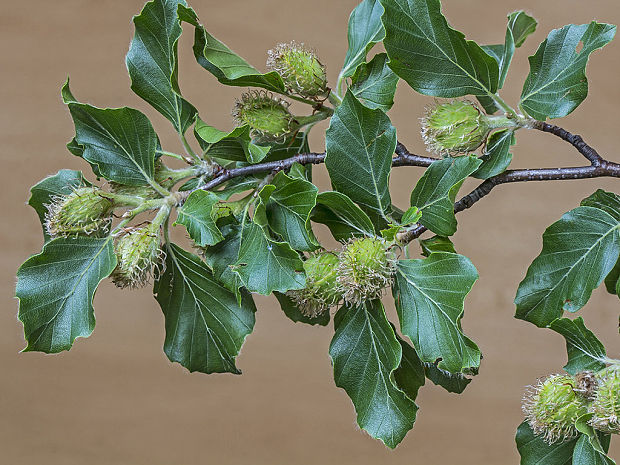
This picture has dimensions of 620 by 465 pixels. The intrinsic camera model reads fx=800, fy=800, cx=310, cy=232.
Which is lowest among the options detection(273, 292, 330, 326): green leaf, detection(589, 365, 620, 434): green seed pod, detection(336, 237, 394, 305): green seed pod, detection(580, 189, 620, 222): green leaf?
detection(589, 365, 620, 434): green seed pod

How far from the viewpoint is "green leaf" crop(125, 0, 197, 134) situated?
59 cm

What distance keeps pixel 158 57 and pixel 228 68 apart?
6cm

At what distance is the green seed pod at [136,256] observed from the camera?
0.55 m

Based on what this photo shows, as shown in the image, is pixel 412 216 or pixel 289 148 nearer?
pixel 412 216

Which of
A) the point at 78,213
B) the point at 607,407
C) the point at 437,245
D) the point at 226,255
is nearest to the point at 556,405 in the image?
the point at 607,407

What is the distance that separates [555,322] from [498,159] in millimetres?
124

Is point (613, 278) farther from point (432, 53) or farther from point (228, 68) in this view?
point (228, 68)

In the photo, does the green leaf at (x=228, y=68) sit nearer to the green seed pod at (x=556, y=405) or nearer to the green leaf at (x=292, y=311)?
the green leaf at (x=292, y=311)

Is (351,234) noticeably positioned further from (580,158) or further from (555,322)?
(580,158)

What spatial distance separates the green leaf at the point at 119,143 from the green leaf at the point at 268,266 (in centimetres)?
11

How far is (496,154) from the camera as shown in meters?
0.57

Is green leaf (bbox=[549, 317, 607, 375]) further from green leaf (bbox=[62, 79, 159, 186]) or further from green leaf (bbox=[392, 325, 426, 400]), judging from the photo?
green leaf (bbox=[62, 79, 159, 186])

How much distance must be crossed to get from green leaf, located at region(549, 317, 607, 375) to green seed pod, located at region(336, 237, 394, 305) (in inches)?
5.2

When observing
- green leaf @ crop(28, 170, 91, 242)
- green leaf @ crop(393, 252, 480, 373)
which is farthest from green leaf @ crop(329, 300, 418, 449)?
green leaf @ crop(28, 170, 91, 242)
